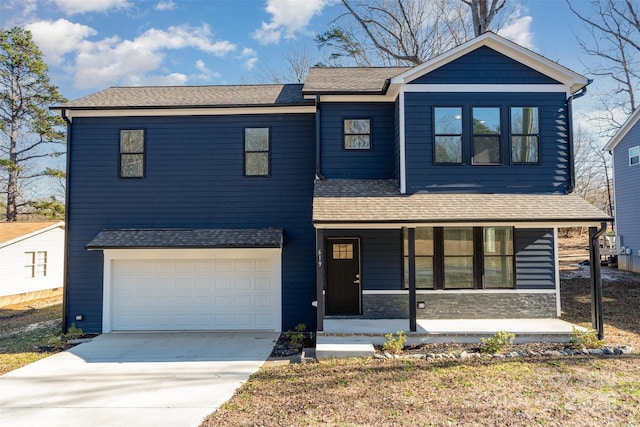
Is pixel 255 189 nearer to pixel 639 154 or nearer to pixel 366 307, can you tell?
pixel 366 307

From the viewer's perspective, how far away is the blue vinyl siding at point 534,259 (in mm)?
9180

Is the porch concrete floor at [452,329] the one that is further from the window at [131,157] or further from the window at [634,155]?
the window at [634,155]

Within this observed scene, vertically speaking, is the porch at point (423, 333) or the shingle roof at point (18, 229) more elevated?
the shingle roof at point (18, 229)

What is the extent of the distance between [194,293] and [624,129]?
18.4m

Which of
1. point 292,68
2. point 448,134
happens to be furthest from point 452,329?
point 292,68

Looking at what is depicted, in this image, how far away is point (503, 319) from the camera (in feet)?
29.6

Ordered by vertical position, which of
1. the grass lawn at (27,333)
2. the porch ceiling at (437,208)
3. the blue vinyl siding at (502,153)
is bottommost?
the grass lawn at (27,333)

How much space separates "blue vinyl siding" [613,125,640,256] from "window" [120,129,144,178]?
60.6 feet

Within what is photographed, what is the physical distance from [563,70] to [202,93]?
8.97 meters

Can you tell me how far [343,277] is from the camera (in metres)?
9.43

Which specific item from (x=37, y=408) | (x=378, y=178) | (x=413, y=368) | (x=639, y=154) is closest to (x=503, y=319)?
(x=413, y=368)

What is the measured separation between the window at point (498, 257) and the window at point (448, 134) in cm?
192

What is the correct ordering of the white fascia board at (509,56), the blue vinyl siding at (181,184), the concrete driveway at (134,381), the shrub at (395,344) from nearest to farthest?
1. the concrete driveway at (134,381)
2. the shrub at (395,344)
3. the white fascia board at (509,56)
4. the blue vinyl siding at (181,184)

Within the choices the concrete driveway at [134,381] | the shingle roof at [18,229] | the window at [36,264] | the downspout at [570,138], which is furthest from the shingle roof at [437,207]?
the window at [36,264]
